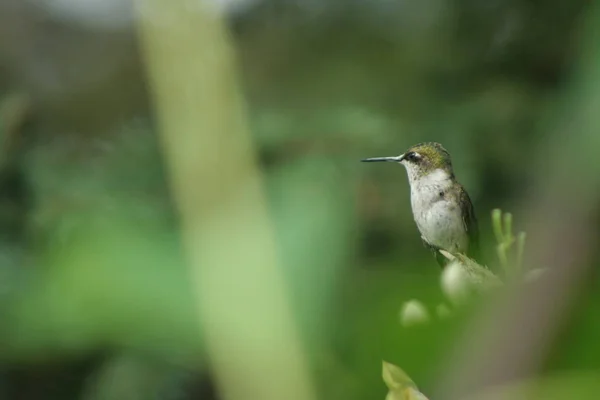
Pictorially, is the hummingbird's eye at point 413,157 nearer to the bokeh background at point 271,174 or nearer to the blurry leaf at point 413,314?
the bokeh background at point 271,174

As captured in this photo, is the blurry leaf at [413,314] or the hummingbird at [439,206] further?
the hummingbird at [439,206]

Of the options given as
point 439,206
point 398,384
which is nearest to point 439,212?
point 439,206

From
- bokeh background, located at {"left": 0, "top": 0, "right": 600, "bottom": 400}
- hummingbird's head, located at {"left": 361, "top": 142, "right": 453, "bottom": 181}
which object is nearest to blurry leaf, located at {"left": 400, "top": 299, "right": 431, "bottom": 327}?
bokeh background, located at {"left": 0, "top": 0, "right": 600, "bottom": 400}

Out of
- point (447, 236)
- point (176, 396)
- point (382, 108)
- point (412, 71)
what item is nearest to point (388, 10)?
point (412, 71)

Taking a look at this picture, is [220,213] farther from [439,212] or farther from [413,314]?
[413,314]

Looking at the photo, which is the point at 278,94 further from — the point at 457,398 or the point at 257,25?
the point at 457,398

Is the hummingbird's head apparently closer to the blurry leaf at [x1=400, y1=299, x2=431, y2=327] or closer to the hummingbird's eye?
the hummingbird's eye

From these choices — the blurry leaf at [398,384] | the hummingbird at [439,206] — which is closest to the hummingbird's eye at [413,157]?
the hummingbird at [439,206]
